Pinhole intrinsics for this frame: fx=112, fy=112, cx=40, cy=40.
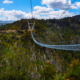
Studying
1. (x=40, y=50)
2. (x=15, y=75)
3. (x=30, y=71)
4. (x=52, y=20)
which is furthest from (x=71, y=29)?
(x=15, y=75)

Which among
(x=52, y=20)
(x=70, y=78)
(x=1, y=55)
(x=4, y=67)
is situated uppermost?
(x=52, y=20)

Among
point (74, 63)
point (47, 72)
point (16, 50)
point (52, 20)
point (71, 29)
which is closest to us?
point (74, 63)

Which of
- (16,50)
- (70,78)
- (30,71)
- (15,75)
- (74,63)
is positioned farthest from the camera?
(16,50)

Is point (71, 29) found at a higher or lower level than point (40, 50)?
higher

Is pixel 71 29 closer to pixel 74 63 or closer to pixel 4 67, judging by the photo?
pixel 4 67

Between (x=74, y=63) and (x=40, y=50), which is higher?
(x=74, y=63)

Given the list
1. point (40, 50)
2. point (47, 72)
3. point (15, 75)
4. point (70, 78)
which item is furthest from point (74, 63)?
point (40, 50)

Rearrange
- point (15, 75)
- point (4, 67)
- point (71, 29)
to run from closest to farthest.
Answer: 1. point (15, 75)
2. point (4, 67)
3. point (71, 29)

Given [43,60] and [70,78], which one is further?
[43,60]

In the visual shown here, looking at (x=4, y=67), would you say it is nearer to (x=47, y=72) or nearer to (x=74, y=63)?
(x=47, y=72)
